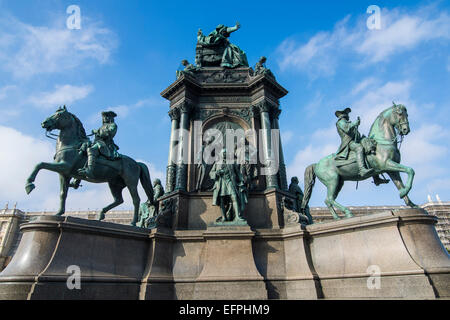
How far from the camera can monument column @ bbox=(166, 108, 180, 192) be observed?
12.2 meters

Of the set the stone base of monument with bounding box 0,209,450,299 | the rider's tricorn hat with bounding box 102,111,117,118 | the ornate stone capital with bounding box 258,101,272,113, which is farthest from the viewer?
the ornate stone capital with bounding box 258,101,272,113

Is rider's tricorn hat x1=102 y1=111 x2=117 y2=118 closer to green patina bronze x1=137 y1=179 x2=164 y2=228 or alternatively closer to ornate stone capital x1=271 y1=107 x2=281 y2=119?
green patina bronze x1=137 y1=179 x2=164 y2=228

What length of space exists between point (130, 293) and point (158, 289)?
2.79 feet

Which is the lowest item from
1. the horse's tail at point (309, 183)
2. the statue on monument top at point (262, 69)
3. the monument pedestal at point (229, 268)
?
the monument pedestal at point (229, 268)

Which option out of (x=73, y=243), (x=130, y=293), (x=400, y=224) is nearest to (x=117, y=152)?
(x=73, y=243)

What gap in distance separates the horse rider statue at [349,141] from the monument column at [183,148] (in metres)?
6.36

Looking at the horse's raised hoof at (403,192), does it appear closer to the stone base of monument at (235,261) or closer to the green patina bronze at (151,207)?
the stone base of monument at (235,261)

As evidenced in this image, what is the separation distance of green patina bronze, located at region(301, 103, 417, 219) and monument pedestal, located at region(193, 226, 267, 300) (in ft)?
11.8

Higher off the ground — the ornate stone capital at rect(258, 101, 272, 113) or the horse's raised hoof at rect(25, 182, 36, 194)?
the ornate stone capital at rect(258, 101, 272, 113)

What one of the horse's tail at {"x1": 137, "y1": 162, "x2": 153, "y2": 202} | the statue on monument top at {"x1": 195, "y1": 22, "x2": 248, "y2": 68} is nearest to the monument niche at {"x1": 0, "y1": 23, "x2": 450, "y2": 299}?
the horse's tail at {"x1": 137, "y1": 162, "x2": 153, "y2": 202}

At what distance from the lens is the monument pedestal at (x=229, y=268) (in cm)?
850

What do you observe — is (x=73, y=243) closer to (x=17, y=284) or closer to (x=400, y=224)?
(x=17, y=284)

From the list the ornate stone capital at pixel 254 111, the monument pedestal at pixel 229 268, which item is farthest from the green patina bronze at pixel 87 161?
the ornate stone capital at pixel 254 111

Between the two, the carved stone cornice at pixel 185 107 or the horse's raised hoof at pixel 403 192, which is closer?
the horse's raised hoof at pixel 403 192
